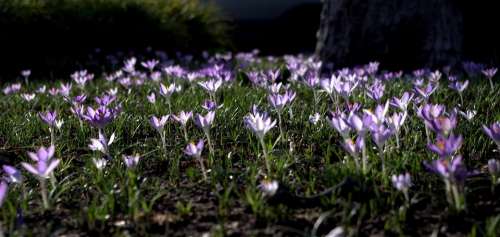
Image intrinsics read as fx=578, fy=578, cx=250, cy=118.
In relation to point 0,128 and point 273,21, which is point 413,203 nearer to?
point 0,128

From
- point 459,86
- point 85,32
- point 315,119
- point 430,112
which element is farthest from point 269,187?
point 85,32

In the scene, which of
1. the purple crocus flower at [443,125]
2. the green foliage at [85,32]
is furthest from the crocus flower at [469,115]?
the green foliage at [85,32]

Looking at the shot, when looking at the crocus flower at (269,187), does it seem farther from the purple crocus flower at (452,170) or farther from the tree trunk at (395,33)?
the tree trunk at (395,33)

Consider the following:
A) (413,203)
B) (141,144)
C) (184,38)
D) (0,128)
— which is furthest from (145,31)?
(413,203)

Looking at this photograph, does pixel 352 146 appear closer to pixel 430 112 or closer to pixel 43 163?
pixel 430 112

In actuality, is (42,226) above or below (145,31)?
below

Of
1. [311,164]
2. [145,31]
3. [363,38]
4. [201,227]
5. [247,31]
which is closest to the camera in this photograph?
[201,227]
